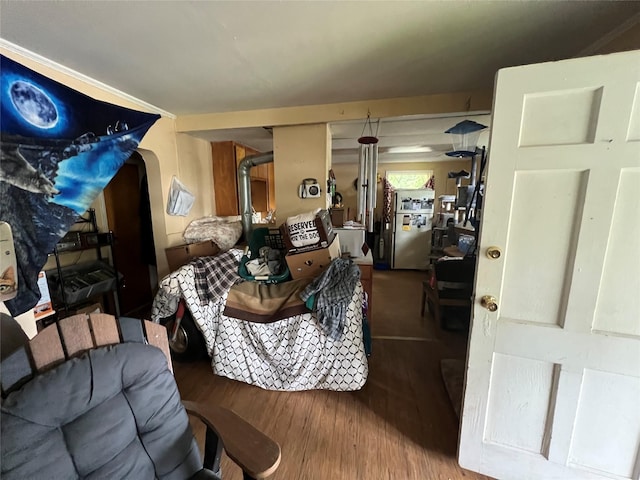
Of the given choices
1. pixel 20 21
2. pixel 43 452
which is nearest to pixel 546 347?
pixel 43 452

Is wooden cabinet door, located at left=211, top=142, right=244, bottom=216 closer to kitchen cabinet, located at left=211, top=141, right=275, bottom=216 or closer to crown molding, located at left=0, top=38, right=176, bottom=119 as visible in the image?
kitchen cabinet, located at left=211, top=141, right=275, bottom=216

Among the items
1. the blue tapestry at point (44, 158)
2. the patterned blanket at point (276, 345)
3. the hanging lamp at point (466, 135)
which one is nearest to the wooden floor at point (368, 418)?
the patterned blanket at point (276, 345)

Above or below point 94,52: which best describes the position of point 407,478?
below

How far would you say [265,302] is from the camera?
1.97m

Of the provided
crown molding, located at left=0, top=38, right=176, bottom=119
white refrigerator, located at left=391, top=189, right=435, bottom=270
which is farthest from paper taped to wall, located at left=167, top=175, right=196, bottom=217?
white refrigerator, located at left=391, top=189, right=435, bottom=270

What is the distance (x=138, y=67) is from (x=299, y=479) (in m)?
2.67

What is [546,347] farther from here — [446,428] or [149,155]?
[149,155]

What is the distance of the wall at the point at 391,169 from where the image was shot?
220 inches

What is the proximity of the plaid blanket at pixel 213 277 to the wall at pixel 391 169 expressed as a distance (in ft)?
12.6

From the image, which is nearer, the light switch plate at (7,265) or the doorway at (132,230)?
the light switch plate at (7,265)

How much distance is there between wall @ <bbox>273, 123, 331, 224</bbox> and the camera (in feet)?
8.59

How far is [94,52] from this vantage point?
5.08 ft

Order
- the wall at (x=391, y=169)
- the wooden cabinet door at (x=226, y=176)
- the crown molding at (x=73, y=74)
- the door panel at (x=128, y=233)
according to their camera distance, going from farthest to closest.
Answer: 1. the wall at (x=391, y=169)
2. the wooden cabinet door at (x=226, y=176)
3. the door panel at (x=128, y=233)
4. the crown molding at (x=73, y=74)

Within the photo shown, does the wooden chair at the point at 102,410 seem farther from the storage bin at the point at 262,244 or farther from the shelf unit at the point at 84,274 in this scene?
the shelf unit at the point at 84,274
